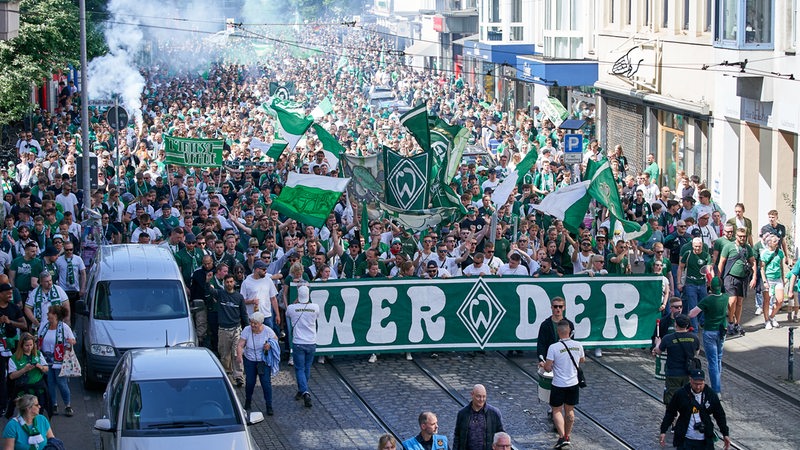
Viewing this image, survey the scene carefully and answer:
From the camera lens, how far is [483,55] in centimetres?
5691

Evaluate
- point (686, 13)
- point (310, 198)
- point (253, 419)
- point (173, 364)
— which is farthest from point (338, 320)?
point (686, 13)

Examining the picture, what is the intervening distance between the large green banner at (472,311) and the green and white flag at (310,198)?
2.81m

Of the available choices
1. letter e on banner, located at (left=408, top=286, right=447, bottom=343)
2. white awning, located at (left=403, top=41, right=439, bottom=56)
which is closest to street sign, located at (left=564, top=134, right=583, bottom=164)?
letter e on banner, located at (left=408, top=286, right=447, bottom=343)

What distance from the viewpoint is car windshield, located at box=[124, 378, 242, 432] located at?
12711 mm

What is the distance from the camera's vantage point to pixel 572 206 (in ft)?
68.5

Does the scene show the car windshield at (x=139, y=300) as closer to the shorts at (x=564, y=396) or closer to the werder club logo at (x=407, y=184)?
the shorts at (x=564, y=396)

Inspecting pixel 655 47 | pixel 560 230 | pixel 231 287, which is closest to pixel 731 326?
pixel 560 230

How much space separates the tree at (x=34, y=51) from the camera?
3747 cm

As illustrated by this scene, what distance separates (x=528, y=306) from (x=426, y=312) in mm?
1412

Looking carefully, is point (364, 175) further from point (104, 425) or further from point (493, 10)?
point (493, 10)

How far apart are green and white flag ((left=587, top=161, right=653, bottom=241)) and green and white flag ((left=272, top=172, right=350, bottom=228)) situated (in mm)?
3870

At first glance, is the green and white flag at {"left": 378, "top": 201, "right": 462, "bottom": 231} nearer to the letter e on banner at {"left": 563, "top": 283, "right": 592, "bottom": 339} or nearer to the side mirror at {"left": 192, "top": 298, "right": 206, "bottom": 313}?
the letter e on banner at {"left": 563, "top": 283, "right": 592, "bottom": 339}

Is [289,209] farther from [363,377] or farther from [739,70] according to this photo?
[739,70]

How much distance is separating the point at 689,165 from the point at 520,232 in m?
13.8
